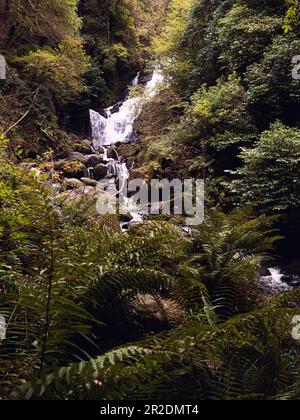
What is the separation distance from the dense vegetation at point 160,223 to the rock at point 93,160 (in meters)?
0.96

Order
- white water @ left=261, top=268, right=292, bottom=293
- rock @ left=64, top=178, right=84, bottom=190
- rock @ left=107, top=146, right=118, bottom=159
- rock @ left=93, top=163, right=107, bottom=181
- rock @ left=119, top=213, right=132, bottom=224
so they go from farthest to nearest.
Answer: rock @ left=107, top=146, right=118, bottom=159 → rock @ left=93, top=163, right=107, bottom=181 → rock @ left=64, top=178, right=84, bottom=190 → rock @ left=119, top=213, right=132, bottom=224 → white water @ left=261, top=268, right=292, bottom=293

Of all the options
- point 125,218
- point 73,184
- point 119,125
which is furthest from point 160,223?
point 119,125

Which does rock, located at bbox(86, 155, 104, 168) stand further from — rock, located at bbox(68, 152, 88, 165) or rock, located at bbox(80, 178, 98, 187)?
rock, located at bbox(80, 178, 98, 187)

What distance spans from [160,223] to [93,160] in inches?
338

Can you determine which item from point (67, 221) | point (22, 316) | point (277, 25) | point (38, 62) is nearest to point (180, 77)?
point (277, 25)

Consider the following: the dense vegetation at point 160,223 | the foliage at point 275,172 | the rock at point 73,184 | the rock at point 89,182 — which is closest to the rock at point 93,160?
the dense vegetation at point 160,223

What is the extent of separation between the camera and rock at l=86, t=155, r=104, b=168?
11.4 m

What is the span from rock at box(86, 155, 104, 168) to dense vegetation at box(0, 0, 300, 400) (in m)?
0.96

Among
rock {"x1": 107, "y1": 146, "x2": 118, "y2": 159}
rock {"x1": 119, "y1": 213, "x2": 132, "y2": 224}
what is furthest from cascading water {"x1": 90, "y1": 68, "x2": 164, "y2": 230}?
rock {"x1": 119, "y1": 213, "x2": 132, "y2": 224}

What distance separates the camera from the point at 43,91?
11844 mm

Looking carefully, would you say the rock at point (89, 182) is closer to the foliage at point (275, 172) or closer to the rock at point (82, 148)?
the rock at point (82, 148)

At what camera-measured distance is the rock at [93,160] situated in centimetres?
1143

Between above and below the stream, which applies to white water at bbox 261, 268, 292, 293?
below
